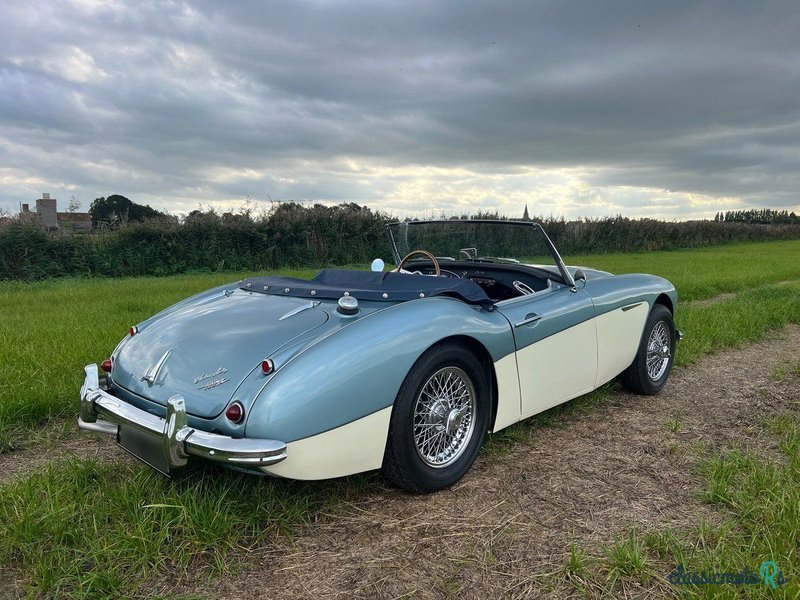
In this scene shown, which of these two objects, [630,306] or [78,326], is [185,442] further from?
[78,326]

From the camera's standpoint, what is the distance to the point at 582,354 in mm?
3350

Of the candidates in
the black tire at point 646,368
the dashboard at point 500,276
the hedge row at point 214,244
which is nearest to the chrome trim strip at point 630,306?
the black tire at point 646,368

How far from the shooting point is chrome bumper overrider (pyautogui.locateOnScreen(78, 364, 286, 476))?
2004 millimetres

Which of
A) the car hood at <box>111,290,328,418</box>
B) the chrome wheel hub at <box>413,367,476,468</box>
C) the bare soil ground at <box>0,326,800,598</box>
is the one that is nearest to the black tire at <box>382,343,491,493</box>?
the chrome wheel hub at <box>413,367,476,468</box>

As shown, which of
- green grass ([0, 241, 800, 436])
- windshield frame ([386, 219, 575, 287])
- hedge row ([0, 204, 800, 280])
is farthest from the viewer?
hedge row ([0, 204, 800, 280])

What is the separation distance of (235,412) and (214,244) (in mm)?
13733

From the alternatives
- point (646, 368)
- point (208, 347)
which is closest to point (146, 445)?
point (208, 347)

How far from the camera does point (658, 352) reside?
4191 mm

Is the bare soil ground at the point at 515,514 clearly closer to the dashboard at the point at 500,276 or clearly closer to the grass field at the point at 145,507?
the grass field at the point at 145,507

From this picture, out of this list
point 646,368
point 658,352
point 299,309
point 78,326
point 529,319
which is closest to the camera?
point 299,309

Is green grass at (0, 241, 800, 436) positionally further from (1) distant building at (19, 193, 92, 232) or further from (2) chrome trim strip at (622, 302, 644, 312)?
(1) distant building at (19, 193, 92, 232)

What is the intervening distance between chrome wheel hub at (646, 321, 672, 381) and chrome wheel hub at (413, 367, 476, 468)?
199 cm

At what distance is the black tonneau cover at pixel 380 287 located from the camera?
275 centimetres

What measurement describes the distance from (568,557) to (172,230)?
46.8ft
